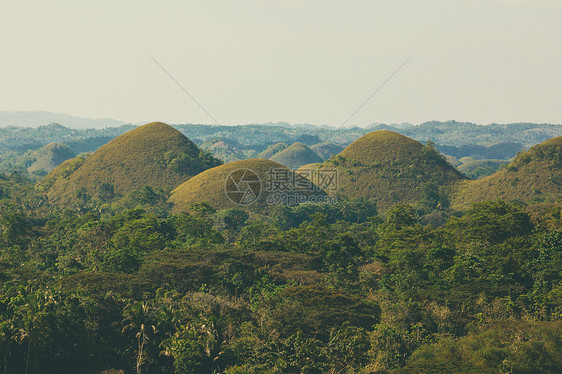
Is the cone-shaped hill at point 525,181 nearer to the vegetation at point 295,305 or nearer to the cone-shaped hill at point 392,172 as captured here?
the cone-shaped hill at point 392,172

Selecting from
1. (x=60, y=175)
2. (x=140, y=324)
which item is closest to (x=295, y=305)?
(x=140, y=324)

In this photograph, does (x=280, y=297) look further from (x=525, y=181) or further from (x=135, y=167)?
(x=525, y=181)

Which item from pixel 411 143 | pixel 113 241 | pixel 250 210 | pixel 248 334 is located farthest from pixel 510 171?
pixel 248 334

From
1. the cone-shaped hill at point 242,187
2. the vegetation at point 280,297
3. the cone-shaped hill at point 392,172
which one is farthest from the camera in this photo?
the cone-shaped hill at point 392,172

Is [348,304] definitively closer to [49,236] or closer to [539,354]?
[539,354]

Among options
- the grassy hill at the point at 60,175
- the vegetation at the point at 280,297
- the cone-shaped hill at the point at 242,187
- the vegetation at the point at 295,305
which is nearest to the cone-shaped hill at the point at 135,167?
the grassy hill at the point at 60,175

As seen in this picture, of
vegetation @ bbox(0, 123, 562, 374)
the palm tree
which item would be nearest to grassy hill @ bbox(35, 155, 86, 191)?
vegetation @ bbox(0, 123, 562, 374)

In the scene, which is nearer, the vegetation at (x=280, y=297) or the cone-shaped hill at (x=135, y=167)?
the vegetation at (x=280, y=297)
